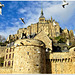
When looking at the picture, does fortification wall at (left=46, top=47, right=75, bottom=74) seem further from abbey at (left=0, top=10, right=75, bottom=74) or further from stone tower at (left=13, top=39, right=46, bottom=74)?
stone tower at (left=13, top=39, right=46, bottom=74)

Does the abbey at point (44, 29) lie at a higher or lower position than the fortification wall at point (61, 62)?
higher

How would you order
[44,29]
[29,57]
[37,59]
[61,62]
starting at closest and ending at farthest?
[29,57] → [37,59] → [61,62] → [44,29]

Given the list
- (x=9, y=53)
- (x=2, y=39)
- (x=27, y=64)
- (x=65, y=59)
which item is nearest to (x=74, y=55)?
(x=65, y=59)

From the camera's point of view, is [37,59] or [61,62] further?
[61,62]

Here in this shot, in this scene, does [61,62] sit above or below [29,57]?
below

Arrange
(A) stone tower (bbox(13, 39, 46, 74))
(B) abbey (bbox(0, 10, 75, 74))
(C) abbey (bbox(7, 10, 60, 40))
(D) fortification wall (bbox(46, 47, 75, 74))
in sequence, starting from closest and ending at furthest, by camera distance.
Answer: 1. (A) stone tower (bbox(13, 39, 46, 74))
2. (B) abbey (bbox(0, 10, 75, 74))
3. (D) fortification wall (bbox(46, 47, 75, 74))
4. (C) abbey (bbox(7, 10, 60, 40))

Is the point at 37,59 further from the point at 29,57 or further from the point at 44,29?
the point at 44,29

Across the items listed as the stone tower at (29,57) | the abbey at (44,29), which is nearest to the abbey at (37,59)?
the stone tower at (29,57)

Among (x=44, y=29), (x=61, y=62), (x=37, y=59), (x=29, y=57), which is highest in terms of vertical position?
(x=44, y=29)

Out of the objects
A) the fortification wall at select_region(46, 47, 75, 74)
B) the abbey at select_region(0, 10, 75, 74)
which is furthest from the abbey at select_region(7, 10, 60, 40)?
the fortification wall at select_region(46, 47, 75, 74)

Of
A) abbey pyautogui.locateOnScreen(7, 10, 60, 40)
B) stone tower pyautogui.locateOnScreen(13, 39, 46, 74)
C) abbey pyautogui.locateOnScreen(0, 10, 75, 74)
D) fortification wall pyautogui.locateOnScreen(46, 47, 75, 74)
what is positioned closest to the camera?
stone tower pyautogui.locateOnScreen(13, 39, 46, 74)

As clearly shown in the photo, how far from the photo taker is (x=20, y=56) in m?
24.4

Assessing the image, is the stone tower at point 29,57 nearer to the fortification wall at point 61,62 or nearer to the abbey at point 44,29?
the fortification wall at point 61,62

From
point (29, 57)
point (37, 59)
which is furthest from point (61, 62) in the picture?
point (29, 57)
